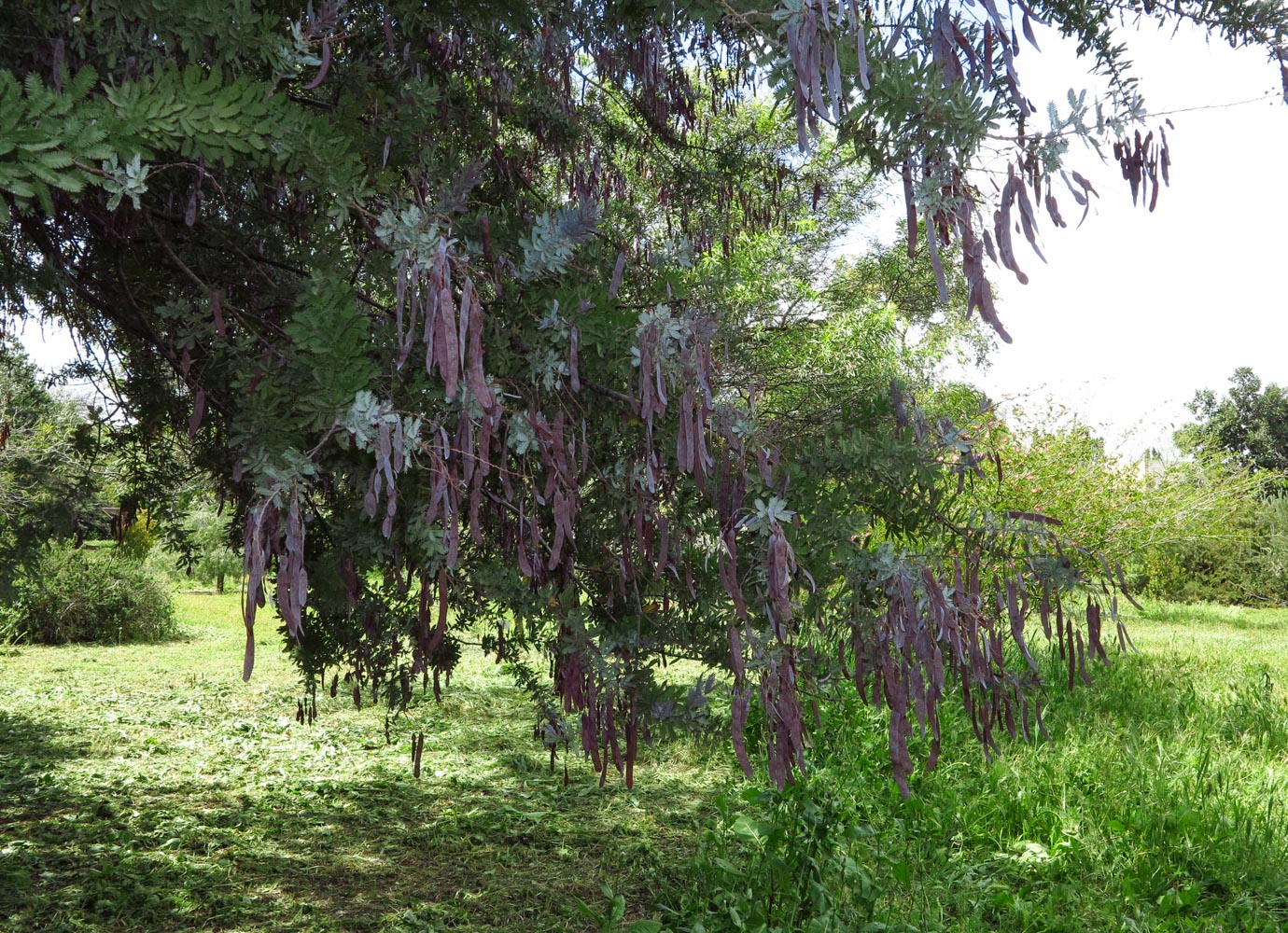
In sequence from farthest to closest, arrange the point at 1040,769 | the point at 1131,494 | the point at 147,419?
the point at 1131,494 → the point at 1040,769 → the point at 147,419

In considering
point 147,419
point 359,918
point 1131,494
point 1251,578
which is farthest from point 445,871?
point 1251,578

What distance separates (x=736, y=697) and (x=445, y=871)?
9.92 feet

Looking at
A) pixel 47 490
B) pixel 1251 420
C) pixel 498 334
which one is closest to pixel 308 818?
pixel 47 490

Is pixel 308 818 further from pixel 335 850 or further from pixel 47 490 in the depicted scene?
pixel 47 490

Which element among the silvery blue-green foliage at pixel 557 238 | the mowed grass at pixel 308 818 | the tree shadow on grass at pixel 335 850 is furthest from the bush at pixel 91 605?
the silvery blue-green foliage at pixel 557 238

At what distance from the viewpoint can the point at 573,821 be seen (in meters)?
5.48

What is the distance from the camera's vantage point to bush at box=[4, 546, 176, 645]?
1218 centimetres

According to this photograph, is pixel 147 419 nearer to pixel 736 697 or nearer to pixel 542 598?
pixel 542 598

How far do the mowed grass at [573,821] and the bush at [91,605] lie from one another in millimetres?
4588

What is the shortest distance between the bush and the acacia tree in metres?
10.6

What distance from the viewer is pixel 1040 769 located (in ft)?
17.6

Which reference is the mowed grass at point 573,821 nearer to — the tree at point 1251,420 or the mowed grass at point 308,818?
A: the mowed grass at point 308,818

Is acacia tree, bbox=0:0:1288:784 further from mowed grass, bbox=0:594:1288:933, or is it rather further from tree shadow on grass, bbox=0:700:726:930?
mowed grass, bbox=0:594:1288:933

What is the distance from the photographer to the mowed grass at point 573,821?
405 cm
